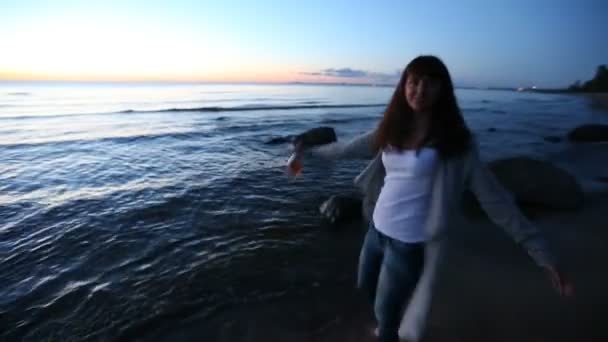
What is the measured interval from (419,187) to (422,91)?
62 centimetres

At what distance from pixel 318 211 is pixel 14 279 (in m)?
5.58

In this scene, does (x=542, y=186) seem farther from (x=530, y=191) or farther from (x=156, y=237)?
(x=156, y=237)

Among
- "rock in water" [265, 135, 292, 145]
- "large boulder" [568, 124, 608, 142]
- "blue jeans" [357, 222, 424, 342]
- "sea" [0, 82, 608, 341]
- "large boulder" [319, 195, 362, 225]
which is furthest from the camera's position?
"rock in water" [265, 135, 292, 145]

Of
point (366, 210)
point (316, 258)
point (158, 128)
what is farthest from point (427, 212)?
point (158, 128)

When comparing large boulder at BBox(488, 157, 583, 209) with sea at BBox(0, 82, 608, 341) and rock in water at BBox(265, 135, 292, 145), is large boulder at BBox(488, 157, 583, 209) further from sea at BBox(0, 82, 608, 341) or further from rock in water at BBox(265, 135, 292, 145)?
rock in water at BBox(265, 135, 292, 145)

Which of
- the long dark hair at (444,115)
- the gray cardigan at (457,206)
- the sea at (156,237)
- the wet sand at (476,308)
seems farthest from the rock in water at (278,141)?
the long dark hair at (444,115)

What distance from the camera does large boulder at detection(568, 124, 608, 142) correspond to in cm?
1677

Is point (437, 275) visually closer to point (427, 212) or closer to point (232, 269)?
point (427, 212)

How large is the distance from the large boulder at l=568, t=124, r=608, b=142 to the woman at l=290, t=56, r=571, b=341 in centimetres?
1967

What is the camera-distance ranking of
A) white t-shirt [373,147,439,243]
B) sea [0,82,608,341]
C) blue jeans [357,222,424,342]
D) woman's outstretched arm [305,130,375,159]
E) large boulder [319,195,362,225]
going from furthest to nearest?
large boulder [319,195,362,225]
sea [0,82,608,341]
woman's outstretched arm [305,130,375,159]
blue jeans [357,222,424,342]
white t-shirt [373,147,439,243]

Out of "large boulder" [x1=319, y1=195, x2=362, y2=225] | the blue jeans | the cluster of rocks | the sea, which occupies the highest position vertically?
the blue jeans

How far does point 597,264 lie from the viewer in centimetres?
493

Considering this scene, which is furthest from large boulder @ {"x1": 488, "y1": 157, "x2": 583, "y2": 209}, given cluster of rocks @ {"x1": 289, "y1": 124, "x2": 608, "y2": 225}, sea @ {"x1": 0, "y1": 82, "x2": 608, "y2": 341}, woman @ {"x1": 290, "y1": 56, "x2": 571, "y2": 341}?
woman @ {"x1": 290, "y1": 56, "x2": 571, "y2": 341}

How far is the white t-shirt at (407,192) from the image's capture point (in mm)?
2181
